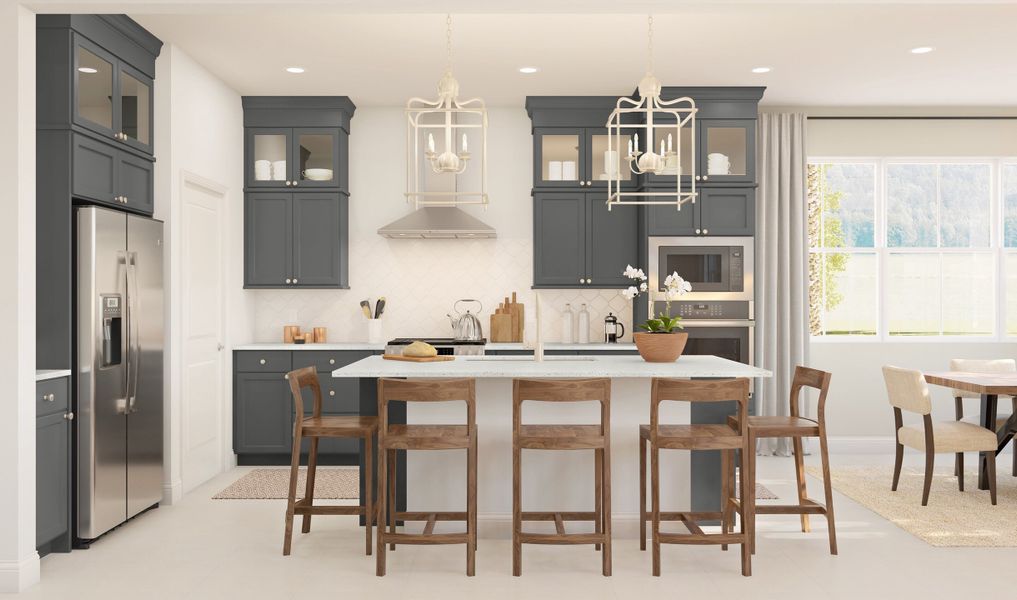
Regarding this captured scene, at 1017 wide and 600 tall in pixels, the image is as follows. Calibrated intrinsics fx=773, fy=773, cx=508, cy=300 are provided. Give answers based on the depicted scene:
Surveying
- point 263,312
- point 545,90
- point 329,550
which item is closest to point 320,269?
point 263,312

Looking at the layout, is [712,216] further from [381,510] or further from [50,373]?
[50,373]

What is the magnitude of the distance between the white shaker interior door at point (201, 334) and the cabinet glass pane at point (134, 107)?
1.67 ft

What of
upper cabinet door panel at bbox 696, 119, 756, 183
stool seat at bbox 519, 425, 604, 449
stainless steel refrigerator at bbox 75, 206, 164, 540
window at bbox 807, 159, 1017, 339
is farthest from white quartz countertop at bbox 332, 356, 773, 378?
window at bbox 807, 159, 1017, 339

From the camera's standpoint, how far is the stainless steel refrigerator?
161 inches

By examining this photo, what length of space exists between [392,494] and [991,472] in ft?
12.9

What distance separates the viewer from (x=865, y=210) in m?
7.15

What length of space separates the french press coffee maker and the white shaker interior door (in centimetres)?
316

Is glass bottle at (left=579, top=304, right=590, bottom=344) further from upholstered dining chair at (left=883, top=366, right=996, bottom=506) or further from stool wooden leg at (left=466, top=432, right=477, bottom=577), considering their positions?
stool wooden leg at (left=466, top=432, right=477, bottom=577)

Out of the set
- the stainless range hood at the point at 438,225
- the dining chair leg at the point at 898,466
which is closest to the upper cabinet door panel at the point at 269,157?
the stainless range hood at the point at 438,225

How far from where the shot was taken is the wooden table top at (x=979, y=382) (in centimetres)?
487

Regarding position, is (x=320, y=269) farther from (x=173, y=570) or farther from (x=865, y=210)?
→ (x=865, y=210)

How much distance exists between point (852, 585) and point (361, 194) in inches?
197

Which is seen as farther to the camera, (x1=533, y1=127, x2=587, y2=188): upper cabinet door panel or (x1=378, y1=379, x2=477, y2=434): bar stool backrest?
(x1=533, y1=127, x2=587, y2=188): upper cabinet door panel

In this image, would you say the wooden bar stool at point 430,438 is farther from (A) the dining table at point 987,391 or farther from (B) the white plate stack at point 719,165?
(B) the white plate stack at point 719,165
